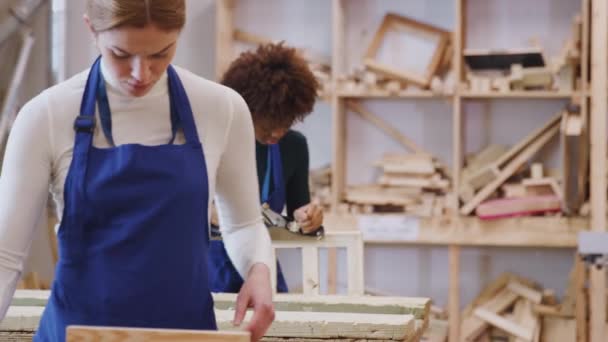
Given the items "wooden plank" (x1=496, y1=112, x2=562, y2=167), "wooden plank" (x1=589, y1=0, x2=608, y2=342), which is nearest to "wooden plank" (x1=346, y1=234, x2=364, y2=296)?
"wooden plank" (x1=589, y1=0, x2=608, y2=342)

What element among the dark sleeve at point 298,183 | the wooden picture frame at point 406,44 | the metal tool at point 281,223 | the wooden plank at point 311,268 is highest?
the wooden picture frame at point 406,44

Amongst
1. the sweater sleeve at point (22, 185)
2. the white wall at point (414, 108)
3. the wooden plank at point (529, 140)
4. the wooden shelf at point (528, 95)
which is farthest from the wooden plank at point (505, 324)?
the sweater sleeve at point (22, 185)

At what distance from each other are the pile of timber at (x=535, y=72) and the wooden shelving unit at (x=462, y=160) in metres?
0.05

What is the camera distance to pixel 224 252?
2854 mm

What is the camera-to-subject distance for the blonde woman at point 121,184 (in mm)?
1407

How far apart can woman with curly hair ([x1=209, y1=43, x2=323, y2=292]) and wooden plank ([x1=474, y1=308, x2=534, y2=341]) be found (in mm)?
2125

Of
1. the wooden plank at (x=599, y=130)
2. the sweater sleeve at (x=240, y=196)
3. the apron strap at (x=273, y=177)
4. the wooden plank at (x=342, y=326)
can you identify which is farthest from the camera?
the wooden plank at (x=599, y=130)

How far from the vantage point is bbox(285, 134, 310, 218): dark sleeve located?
3090mm

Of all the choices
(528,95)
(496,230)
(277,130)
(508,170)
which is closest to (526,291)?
(496,230)

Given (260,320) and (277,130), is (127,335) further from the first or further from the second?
(277,130)

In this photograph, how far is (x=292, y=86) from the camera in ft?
A: 9.65

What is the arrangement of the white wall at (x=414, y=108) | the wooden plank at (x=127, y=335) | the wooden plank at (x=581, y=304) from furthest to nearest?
the white wall at (x=414, y=108), the wooden plank at (x=581, y=304), the wooden plank at (x=127, y=335)

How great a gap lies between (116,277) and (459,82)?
3.72 m

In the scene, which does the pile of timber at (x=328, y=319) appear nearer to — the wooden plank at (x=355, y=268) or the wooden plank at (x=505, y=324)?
the wooden plank at (x=355, y=268)
